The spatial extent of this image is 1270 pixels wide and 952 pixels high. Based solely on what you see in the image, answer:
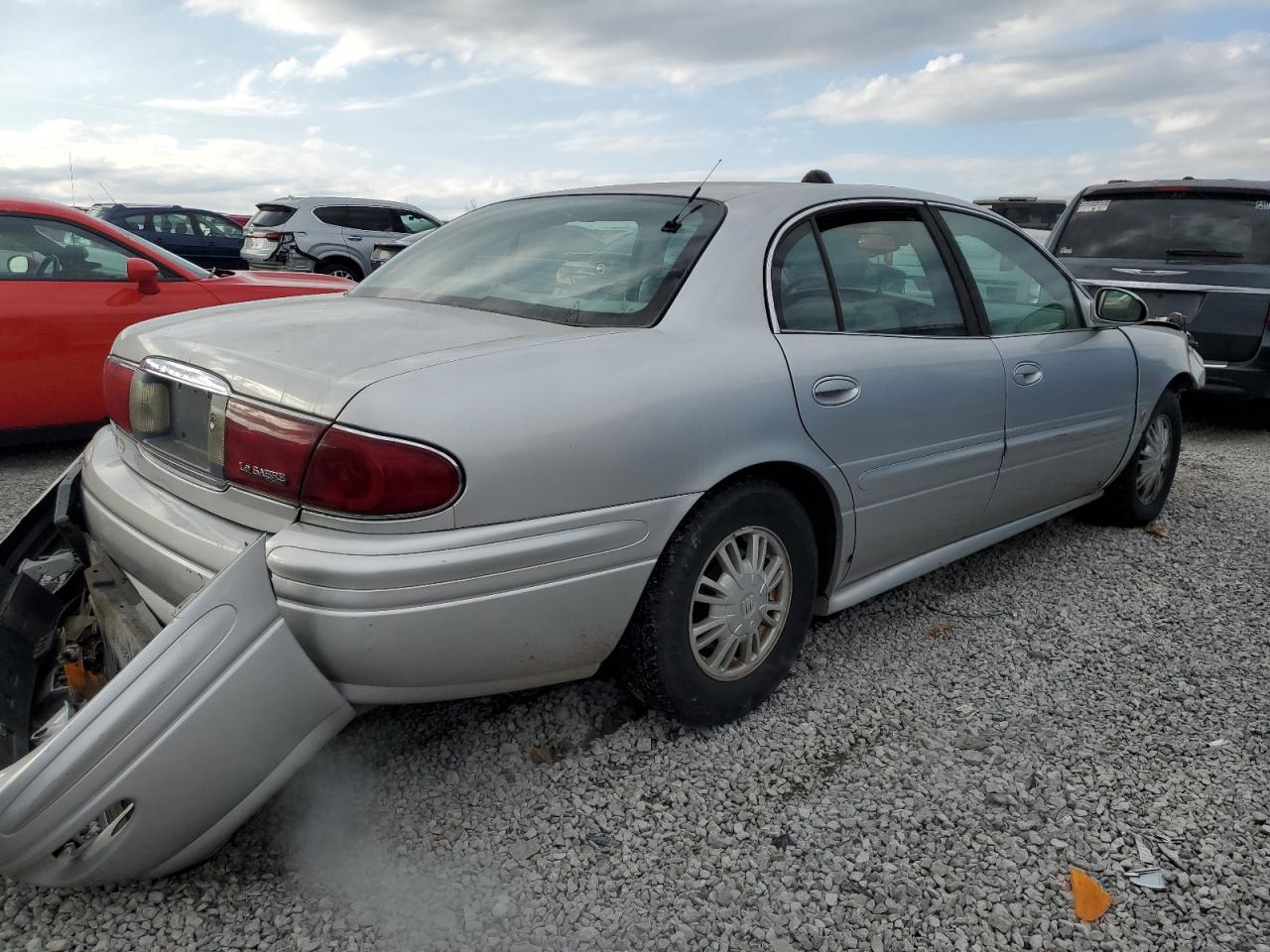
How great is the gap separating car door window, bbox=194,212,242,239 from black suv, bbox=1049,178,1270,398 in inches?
564

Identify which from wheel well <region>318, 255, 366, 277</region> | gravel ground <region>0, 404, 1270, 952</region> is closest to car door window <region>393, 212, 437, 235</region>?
wheel well <region>318, 255, 366, 277</region>

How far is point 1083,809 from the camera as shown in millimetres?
2303

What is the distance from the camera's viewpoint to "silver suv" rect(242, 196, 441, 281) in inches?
587

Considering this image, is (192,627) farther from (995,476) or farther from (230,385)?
(995,476)

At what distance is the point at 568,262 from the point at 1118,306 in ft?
7.73

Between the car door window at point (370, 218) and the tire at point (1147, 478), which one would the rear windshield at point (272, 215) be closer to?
the car door window at point (370, 218)

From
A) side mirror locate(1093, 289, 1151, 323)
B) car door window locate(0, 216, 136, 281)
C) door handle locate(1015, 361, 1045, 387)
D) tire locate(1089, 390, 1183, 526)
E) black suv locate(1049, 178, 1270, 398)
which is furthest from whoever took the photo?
black suv locate(1049, 178, 1270, 398)

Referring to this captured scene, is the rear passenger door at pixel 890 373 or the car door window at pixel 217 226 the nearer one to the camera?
the rear passenger door at pixel 890 373

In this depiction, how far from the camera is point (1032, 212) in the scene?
16141 mm

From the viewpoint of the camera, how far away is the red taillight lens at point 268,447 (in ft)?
6.35

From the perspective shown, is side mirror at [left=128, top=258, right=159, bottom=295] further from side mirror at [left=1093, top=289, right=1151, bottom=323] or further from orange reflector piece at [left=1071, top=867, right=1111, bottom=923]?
orange reflector piece at [left=1071, top=867, right=1111, bottom=923]

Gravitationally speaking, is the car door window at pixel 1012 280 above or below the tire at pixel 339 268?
above

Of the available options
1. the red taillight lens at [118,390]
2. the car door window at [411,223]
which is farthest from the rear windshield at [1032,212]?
the red taillight lens at [118,390]

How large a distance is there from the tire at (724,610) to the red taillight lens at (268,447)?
0.83 m
